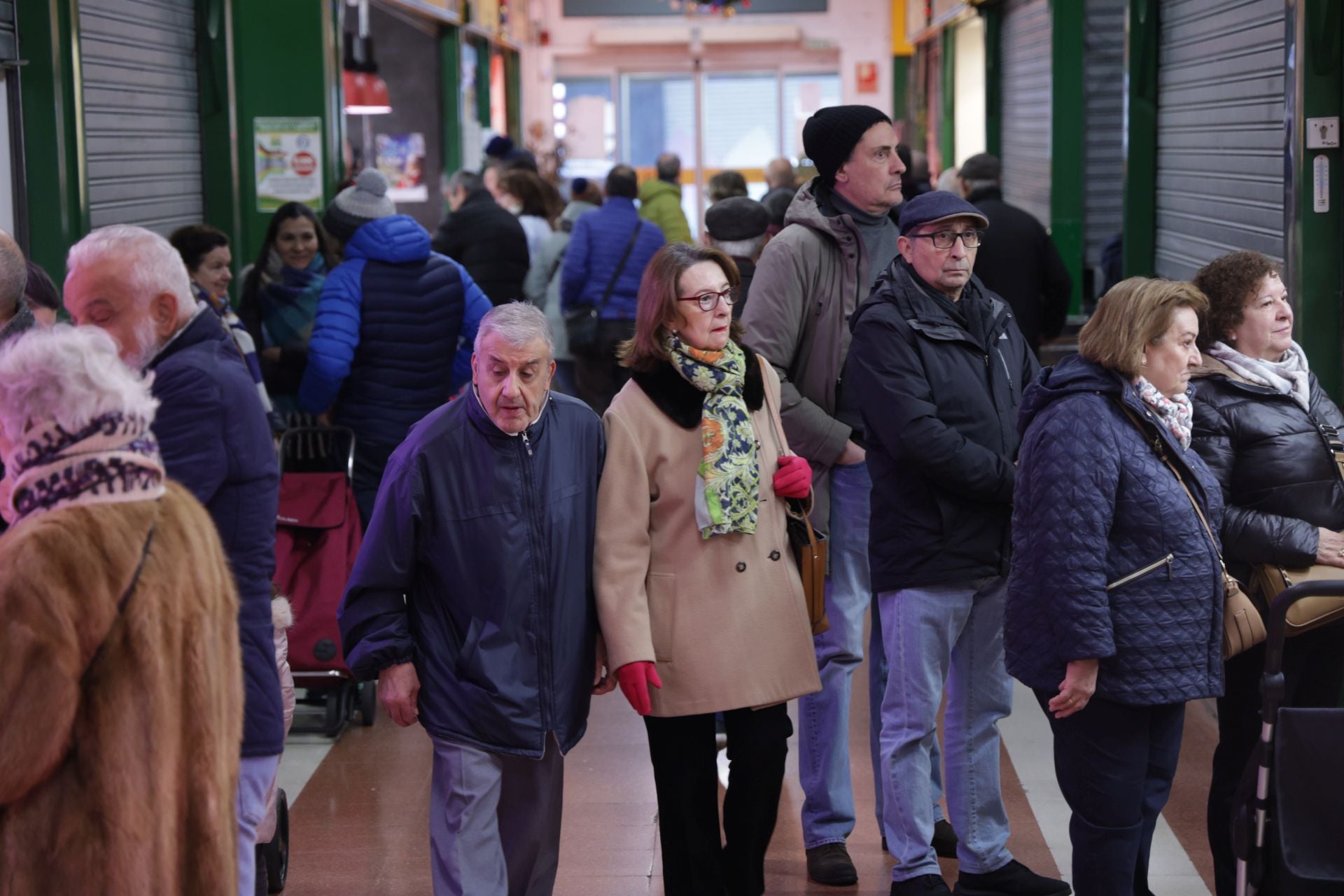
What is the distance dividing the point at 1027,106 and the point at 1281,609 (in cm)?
811

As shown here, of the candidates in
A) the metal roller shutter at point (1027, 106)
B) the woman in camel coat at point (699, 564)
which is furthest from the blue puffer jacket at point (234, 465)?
the metal roller shutter at point (1027, 106)

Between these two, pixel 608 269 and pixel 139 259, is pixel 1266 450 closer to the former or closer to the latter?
pixel 139 259

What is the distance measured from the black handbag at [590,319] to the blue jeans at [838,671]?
12.5ft

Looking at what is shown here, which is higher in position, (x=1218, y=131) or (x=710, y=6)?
(x=710, y=6)

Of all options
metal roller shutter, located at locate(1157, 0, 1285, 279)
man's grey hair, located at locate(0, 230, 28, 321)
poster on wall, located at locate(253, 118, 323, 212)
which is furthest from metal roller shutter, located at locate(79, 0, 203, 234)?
metal roller shutter, located at locate(1157, 0, 1285, 279)

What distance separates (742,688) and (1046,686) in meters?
0.66

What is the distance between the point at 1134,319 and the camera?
343cm

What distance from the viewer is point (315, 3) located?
833cm

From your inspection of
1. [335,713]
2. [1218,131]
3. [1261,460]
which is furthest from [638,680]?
[1218,131]

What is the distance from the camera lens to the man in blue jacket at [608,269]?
7957 mm

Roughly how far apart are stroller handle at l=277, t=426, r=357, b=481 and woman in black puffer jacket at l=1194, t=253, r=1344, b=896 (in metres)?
2.93

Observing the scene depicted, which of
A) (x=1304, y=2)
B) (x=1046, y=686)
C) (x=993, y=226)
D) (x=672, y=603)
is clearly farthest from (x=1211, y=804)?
(x=993, y=226)

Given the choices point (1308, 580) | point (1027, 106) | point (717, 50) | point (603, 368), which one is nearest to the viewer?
point (1308, 580)

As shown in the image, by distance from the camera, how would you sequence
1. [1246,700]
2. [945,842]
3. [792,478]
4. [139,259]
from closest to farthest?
[139,259] < [792,478] < [1246,700] < [945,842]
